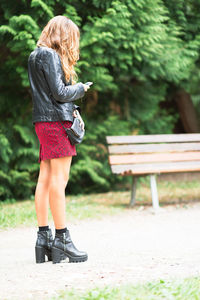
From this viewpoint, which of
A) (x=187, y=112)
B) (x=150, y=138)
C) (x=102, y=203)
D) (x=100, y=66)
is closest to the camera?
(x=150, y=138)

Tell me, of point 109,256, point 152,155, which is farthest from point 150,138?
point 109,256

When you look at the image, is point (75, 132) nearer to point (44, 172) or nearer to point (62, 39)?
point (44, 172)

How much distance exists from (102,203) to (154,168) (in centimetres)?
113

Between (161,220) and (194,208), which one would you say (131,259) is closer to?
(161,220)

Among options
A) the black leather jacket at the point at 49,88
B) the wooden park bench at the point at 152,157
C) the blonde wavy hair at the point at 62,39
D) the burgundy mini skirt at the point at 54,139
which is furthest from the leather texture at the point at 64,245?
the wooden park bench at the point at 152,157

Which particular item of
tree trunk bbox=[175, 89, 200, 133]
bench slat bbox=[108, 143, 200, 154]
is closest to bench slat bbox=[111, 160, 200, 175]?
bench slat bbox=[108, 143, 200, 154]

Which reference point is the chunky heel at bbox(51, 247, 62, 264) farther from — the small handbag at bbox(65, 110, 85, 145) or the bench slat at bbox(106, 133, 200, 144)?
the bench slat at bbox(106, 133, 200, 144)

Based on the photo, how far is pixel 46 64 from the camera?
3318 millimetres

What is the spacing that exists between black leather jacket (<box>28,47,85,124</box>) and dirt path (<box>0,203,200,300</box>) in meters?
1.12

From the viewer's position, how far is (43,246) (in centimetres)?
348

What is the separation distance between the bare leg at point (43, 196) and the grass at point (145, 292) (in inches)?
40.0

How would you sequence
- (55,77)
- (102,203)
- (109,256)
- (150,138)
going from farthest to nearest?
(102,203) → (150,138) → (109,256) → (55,77)

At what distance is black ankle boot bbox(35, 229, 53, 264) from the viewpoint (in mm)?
3453

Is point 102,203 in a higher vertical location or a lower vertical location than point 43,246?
lower
